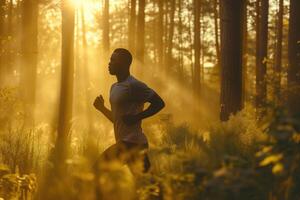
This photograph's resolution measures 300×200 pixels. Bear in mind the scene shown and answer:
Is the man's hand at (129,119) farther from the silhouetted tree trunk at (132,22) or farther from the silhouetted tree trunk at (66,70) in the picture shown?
the silhouetted tree trunk at (132,22)

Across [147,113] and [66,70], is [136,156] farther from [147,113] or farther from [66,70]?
[66,70]

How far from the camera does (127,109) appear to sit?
736 cm

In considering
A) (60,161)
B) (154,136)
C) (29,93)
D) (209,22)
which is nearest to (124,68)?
(60,161)

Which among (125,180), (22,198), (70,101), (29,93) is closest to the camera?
(125,180)

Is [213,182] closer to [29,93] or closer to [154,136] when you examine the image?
[154,136]

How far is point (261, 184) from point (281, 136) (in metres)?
0.90

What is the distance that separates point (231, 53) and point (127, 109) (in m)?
6.94

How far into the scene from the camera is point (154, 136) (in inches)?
601

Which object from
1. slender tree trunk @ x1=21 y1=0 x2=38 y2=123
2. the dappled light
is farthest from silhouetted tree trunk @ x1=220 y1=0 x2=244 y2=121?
slender tree trunk @ x1=21 y1=0 x2=38 y2=123

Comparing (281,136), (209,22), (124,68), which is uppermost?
(209,22)

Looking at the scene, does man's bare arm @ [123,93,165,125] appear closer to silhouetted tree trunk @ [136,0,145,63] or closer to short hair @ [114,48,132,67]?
short hair @ [114,48,132,67]

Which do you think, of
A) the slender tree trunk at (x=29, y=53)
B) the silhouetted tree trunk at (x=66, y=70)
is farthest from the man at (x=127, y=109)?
the slender tree trunk at (x=29, y=53)

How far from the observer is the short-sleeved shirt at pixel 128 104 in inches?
287

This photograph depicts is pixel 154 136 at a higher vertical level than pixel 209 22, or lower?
lower
